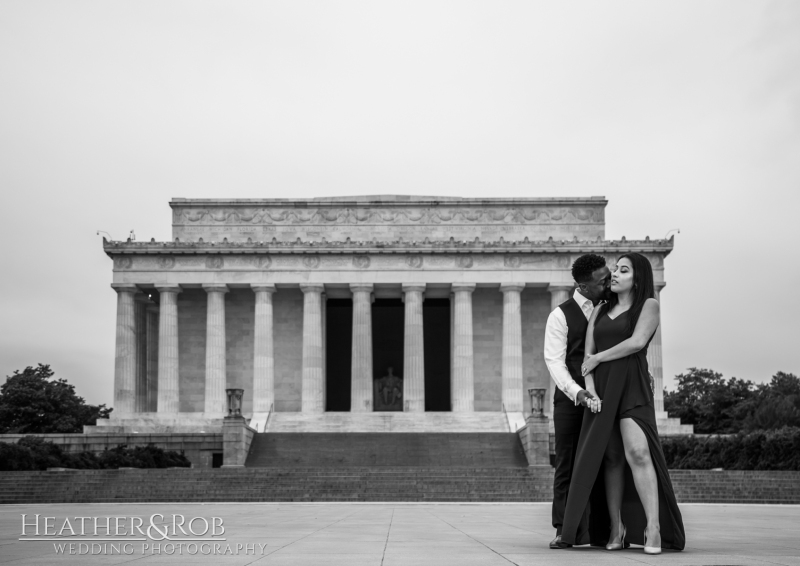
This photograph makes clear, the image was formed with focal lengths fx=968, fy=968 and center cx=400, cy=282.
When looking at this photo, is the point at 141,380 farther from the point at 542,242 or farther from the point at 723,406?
the point at 723,406

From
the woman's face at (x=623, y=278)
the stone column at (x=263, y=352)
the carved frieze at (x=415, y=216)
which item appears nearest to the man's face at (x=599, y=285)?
the woman's face at (x=623, y=278)

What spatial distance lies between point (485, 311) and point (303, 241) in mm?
14329

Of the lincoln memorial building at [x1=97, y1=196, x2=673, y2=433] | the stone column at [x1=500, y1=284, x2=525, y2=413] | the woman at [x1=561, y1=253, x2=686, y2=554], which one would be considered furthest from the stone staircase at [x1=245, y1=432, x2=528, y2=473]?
the woman at [x1=561, y1=253, x2=686, y2=554]

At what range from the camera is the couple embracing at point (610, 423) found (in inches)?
431

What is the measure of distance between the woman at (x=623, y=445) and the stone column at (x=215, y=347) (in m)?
57.2

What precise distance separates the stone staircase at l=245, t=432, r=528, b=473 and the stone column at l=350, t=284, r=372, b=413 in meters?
7.73

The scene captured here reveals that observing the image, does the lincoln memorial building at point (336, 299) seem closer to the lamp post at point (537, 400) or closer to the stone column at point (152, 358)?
the stone column at point (152, 358)

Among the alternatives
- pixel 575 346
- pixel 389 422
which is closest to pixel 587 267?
pixel 575 346

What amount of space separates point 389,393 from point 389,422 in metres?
9.60

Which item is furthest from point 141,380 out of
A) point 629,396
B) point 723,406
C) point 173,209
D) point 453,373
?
point 629,396

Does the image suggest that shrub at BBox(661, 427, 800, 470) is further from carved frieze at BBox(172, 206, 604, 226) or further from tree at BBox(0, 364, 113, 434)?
tree at BBox(0, 364, 113, 434)

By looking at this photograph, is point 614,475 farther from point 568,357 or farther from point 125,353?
point 125,353

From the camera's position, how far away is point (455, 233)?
7194 centimetres

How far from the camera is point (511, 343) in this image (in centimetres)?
6744
